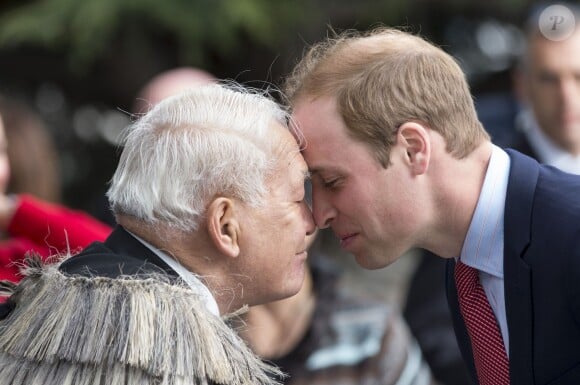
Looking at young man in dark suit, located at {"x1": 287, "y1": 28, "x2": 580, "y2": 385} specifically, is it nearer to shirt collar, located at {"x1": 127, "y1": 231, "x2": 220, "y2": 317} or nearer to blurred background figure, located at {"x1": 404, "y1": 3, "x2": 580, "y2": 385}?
shirt collar, located at {"x1": 127, "y1": 231, "x2": 220, "y2": 317}

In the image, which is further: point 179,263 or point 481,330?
point 481,330

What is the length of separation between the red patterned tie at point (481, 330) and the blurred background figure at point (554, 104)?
195 cm

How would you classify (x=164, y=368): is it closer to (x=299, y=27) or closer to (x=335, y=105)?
(x=335, y=105)

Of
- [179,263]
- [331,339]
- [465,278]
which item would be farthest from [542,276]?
[331,339]

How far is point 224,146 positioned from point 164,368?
641mm

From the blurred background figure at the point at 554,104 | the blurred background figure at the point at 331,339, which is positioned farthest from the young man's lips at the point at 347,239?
the blurred background figure at the point at 554,104

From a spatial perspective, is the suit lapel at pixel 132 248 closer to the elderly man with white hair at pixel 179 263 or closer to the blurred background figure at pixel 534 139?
the elderly man with white hair at pixel 179 263

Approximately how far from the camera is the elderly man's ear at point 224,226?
9.05ft

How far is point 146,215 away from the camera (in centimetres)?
277

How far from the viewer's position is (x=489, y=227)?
9.62 ft

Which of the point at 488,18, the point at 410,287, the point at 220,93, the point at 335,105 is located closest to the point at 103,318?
the point at 220,93

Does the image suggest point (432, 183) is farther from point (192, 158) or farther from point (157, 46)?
point (157, 46)

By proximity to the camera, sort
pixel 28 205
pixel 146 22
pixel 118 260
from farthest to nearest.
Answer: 1. pixel 146 22
2. pixel 28 205
3. pixel 118 260

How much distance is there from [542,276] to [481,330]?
33 centimetres
